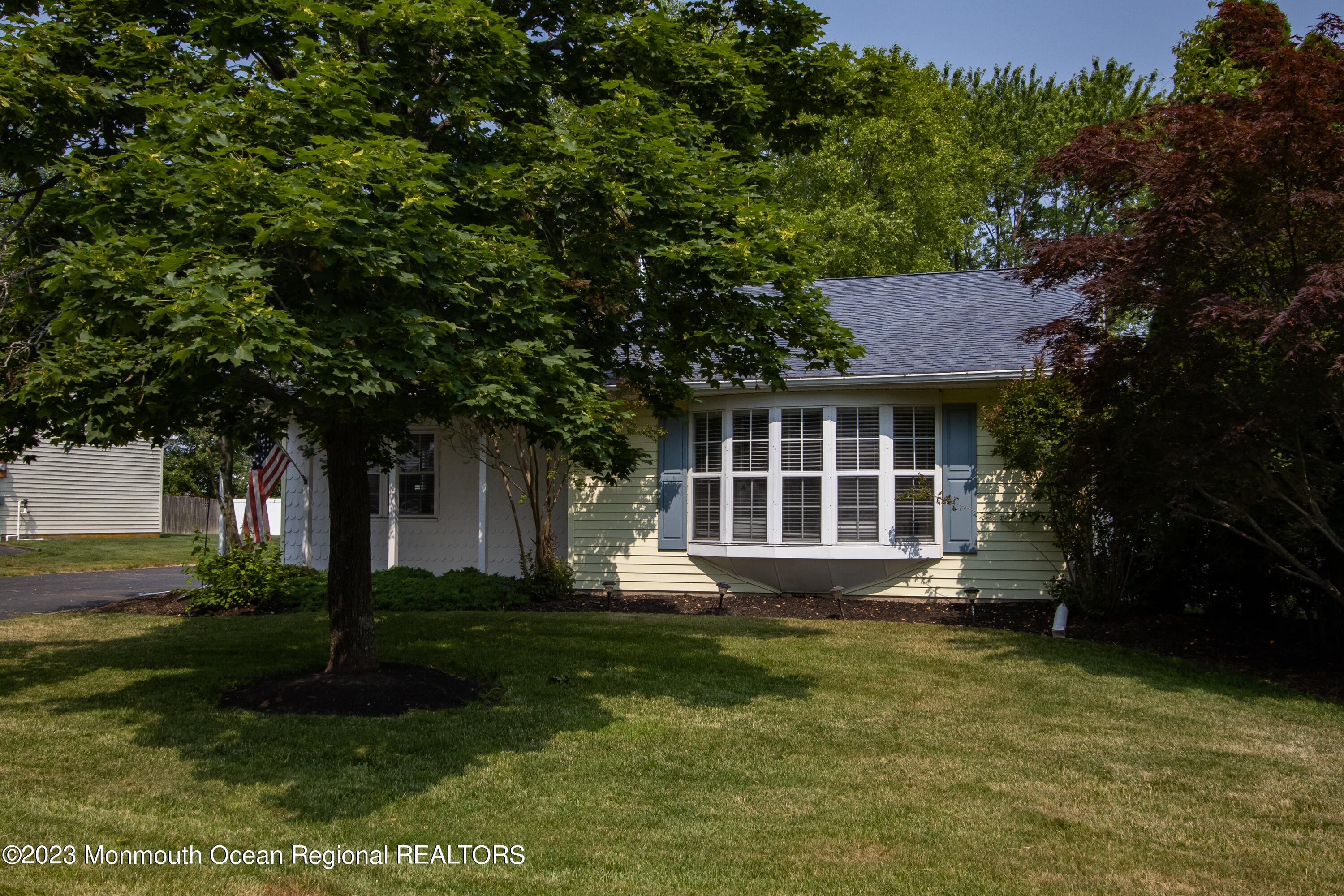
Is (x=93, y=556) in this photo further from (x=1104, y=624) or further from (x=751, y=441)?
(x=1104, y=624)

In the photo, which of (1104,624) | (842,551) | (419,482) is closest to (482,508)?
(419,482)

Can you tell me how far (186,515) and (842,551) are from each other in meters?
30.8

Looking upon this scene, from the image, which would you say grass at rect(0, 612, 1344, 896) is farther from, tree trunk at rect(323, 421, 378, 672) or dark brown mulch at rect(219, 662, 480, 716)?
tree trunk at rect(323, 421, 378, 672)

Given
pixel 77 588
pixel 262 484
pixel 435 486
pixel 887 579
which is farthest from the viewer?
pixel 77 588

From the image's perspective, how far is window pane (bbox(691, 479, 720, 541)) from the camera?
12.9m

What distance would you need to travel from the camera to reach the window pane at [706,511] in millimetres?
12875

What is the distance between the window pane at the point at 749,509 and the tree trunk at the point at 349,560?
240 inches

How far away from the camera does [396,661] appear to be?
8297 mm

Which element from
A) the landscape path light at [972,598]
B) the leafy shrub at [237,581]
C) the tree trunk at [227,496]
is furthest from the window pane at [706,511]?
the tree trunk at [227,496]

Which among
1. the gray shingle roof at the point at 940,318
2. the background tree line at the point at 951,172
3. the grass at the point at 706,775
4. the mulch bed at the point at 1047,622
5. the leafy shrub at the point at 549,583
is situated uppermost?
the background tree line at the point at 951,172

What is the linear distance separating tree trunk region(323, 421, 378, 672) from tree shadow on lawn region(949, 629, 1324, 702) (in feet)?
18.0

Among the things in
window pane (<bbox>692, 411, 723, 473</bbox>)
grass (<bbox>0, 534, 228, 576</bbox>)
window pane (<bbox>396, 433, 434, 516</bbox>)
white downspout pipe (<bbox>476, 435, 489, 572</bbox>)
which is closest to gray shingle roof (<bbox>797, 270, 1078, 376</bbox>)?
window pane (<bbox>692, 411, 723, 473</bbox>)

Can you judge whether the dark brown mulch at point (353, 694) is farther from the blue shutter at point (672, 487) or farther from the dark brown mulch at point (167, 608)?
the blue shutter at point (672, 487)

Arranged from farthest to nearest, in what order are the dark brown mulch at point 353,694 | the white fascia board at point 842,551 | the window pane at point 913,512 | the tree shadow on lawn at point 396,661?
1. the window pane at point 913,512
2. the white fascia board at point 842,551
3. the dark brown mulch at point 353,694
4. the tree shadow on lawn at point 396,661
